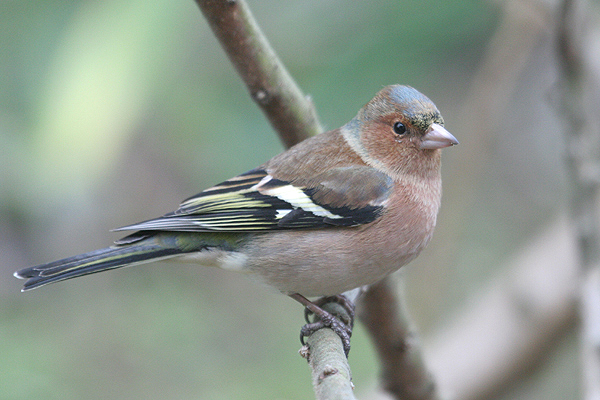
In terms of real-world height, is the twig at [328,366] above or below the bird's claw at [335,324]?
below

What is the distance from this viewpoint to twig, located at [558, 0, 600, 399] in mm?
3156

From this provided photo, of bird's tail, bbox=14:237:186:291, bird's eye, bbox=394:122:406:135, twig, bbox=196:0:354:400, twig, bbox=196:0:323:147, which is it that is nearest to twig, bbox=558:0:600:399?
bird's eye, bbox=394:122:406:135

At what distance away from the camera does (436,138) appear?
318cm

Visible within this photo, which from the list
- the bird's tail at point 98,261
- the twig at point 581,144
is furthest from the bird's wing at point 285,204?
the twig at point 581,144

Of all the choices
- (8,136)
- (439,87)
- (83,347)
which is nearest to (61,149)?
(8,136)

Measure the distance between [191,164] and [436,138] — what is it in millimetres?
3509

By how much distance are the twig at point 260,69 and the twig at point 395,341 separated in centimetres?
99

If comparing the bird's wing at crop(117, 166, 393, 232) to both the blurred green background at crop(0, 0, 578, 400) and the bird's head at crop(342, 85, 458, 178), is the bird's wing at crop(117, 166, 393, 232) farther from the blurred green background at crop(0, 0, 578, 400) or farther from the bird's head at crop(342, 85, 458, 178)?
the blurred green background at crop(0, 0, 578, 400)

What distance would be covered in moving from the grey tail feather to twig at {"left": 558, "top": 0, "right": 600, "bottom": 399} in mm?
2136

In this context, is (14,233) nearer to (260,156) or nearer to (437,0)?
(260,156)

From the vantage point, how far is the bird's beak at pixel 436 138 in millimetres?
3127

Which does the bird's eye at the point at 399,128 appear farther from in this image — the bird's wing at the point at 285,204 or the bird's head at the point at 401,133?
the bird's wing at the point at 285,204

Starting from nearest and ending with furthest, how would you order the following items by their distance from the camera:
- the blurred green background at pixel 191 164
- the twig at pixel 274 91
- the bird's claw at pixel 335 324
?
the twig at pixel 274 91 → the bird's claw at pixel 335 324 → the blurred green background at pixel 191 164

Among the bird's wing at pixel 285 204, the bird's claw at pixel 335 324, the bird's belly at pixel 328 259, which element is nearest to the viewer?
the bird's claw at pixel 335 324
